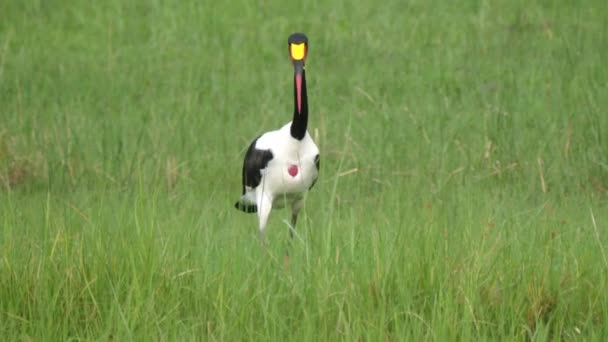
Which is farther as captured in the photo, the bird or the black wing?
the black wing

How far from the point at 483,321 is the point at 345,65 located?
7.61 metres

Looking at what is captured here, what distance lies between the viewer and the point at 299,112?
6250mm

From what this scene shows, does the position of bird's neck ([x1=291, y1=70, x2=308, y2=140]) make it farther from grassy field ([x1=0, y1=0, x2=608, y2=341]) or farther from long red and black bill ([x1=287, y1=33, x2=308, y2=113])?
grassy field ([x1=0, y1=0, x2=608, y2=341])

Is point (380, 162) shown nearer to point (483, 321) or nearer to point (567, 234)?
point (567, 234)

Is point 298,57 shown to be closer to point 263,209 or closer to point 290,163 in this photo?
point 290,163

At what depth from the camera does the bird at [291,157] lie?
632cm

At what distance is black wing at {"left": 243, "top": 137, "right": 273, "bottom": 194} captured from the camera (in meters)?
6.55

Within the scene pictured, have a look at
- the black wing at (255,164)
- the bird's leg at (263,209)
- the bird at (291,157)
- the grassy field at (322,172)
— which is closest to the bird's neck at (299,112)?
the bird at (291,157)

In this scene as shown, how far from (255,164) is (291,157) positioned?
28cm

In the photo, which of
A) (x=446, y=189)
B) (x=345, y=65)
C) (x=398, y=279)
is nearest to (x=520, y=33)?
(x=345, y=65)

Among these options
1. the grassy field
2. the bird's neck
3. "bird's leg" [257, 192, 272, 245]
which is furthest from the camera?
"bird's leg" [257, 192, 272, 245]

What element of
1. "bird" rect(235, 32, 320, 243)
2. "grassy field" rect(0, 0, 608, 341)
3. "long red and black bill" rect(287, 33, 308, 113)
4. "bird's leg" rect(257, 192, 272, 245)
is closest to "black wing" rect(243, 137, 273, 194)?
"bird" rect(235, 32, 320, 243)

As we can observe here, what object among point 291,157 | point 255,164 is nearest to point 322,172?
point 255,164

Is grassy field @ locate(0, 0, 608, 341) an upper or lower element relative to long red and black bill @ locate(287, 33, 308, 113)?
lower
